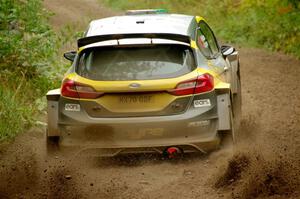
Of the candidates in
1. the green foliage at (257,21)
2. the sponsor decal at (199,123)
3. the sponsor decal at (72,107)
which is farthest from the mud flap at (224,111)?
the green foliage at (257,21)

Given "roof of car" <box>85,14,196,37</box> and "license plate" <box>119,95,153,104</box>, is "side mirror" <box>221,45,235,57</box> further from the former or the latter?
"license plate" <box>119,95,153,104</box>

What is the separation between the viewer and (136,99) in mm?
8047

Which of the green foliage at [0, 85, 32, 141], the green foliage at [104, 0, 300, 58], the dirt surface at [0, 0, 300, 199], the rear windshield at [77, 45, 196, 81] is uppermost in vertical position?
the rear windshield at [77, 45, 196, 81]

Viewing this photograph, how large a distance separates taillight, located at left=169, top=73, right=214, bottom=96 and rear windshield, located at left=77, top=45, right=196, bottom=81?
0.15 m

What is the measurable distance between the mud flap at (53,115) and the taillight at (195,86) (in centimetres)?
140

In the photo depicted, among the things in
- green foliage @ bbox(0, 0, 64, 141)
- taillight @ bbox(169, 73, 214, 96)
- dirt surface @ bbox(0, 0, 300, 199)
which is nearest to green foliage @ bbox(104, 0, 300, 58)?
green foliage @ bbox(0, 0, 64, 141)

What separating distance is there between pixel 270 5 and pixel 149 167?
15297 mm

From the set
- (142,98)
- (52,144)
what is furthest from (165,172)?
(52,144)

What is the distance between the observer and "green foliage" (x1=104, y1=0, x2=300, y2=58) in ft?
69.5

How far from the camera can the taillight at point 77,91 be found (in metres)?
8.11

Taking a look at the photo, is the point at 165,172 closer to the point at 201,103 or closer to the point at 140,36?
the point at 201,103

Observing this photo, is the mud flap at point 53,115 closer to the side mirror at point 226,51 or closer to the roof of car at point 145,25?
the roof of car at point 145,25

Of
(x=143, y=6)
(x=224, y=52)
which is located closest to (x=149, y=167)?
(x=224, y=52)

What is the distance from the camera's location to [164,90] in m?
7.98
